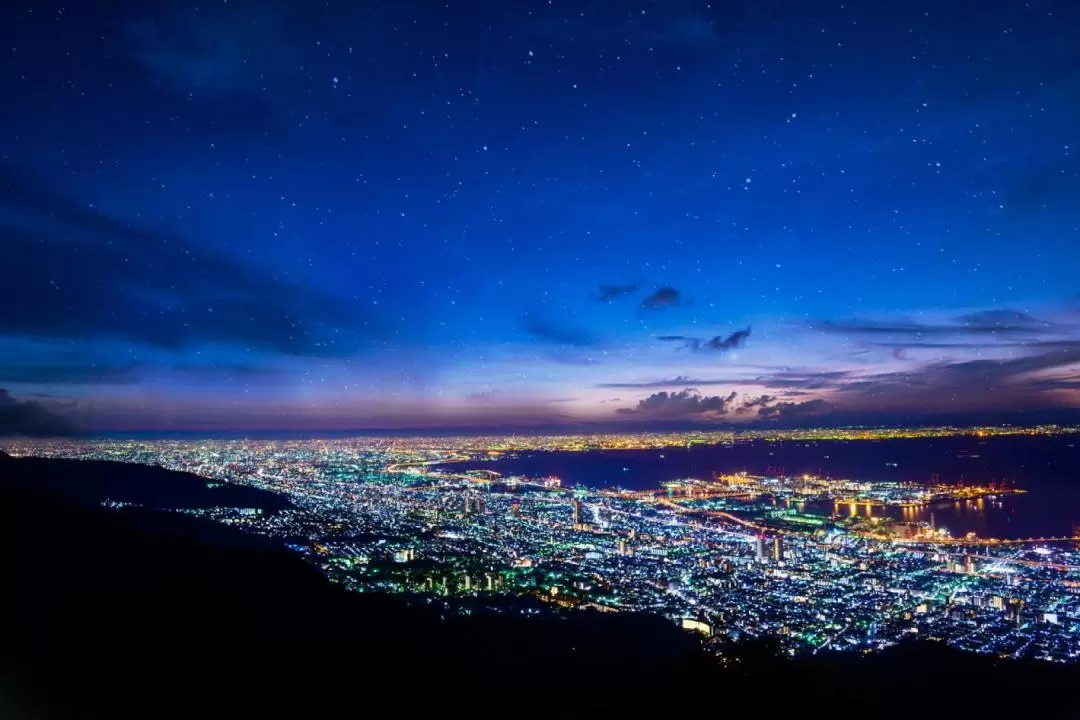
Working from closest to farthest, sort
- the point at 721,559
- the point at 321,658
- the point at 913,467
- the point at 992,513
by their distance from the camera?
1. the point at 321,658
2. the point at 721,559
3. the point at 992,513
4. the point at 913,467

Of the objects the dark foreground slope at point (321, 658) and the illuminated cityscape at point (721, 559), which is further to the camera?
the illuminated cityscape at point (721, 559)

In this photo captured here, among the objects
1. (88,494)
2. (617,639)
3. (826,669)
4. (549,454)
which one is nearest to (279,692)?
(617,639)

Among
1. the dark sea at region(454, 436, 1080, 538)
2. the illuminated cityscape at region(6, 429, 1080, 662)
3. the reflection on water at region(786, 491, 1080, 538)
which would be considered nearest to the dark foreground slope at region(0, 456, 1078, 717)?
the illuminated cityscape at region(6, 429, 1080, 662)

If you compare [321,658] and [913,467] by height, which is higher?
[321,658]

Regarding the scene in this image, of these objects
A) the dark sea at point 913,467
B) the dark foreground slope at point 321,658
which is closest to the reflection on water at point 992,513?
the dark sea at point 913,467

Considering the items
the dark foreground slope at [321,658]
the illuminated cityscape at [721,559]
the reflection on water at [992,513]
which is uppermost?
the dark foreground slope at [321,658]

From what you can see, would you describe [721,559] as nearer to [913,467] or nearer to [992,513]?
[992,513]

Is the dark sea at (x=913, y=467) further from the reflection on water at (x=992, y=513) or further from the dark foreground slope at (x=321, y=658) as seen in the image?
the dark foreground slope at (x=321, y=658)

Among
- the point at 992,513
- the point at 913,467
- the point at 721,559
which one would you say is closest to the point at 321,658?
the point at 721,559
